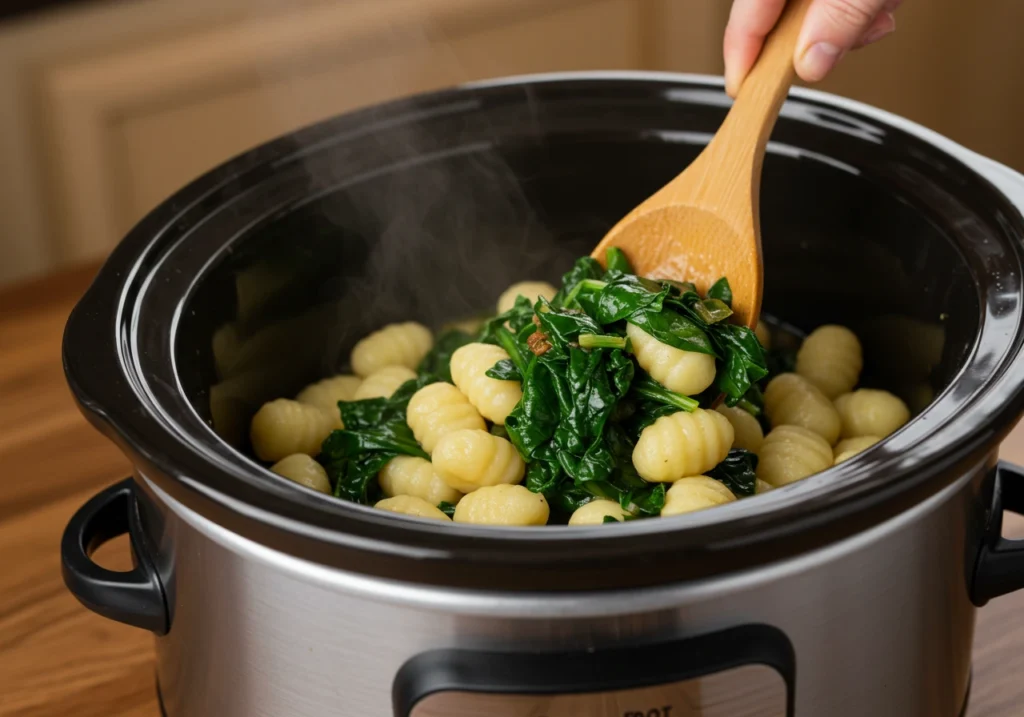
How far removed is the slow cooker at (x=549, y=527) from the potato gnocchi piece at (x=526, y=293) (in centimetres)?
13

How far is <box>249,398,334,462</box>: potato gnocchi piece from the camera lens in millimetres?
1888

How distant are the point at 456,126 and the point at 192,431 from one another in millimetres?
943

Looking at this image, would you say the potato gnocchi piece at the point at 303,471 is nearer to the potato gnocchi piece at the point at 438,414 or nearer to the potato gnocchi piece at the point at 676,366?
the potato gnocchi piece at the point at 438,414

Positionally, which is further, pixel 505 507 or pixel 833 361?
pixel 833 361

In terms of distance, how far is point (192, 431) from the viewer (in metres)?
1.31

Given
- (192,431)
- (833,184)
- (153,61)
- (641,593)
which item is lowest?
(641,593)

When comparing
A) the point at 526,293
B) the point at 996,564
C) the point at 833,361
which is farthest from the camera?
the point at 526,293

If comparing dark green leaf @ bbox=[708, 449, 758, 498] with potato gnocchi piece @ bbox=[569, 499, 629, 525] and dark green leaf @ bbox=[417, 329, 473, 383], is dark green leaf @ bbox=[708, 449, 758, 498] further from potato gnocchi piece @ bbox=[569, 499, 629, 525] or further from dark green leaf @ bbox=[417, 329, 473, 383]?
dark green leaf @ bbox=[417, 329, 473, 383]

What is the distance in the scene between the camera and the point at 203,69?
3623 millimetres

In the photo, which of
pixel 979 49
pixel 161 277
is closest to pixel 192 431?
pixel 161 277

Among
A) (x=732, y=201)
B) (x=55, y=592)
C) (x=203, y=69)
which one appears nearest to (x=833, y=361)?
(x=732, y=201)

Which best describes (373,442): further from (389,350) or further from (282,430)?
(389,350)

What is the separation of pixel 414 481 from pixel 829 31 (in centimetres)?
91

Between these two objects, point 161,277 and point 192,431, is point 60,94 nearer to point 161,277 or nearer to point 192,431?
point 161,277
